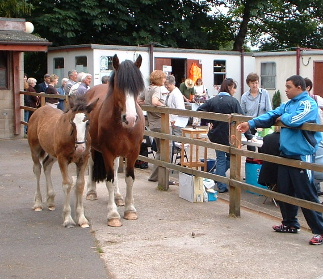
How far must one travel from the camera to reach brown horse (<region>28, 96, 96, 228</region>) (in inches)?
271

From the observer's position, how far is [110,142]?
759 cm

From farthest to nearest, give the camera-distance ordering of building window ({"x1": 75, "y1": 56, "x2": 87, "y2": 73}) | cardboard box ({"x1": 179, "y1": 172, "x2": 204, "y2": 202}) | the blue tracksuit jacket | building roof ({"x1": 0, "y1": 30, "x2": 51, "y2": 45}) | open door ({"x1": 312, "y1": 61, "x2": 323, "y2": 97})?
1. open door ({"x1": 312, "y1": 61, "x2": 323, "y2": 97})
2. building window ({"x1": 75, "y1": 56, "x2": 87, "y2": 73})
3. building roof ({"x1": 0, "y1": 30, "x2": 51, "y2": 45})
4. cardboard box ({"x1": 179, "y1": 172, "x2": 204, "y2": 202})
5. the blue tracksuit jacket

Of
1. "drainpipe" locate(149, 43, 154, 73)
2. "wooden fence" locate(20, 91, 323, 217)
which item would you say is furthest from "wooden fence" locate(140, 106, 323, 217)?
"drainpipe" locate(149, 43, 154, 73)

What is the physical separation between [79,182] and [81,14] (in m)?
23.2

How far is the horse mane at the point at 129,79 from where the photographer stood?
23.0 ft

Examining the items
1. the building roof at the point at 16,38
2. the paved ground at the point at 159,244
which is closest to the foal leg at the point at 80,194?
the paved ground at the point at 159,244

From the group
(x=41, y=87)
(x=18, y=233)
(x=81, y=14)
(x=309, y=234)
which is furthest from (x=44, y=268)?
(x=81, y=14)

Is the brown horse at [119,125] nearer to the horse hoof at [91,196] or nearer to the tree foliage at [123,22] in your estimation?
the horse hoof at [91,196]

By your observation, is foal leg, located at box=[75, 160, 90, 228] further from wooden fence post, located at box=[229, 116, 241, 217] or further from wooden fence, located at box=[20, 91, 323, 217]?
wooden fence post, located at box=[229, 116, 241, 217]

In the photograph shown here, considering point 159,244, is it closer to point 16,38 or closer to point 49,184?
point 49,184

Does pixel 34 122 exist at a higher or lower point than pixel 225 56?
lower

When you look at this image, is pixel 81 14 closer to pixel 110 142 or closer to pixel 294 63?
pixel 294 63

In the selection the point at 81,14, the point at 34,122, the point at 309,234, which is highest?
the point at 81,14

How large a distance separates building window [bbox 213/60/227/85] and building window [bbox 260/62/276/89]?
1763mm
